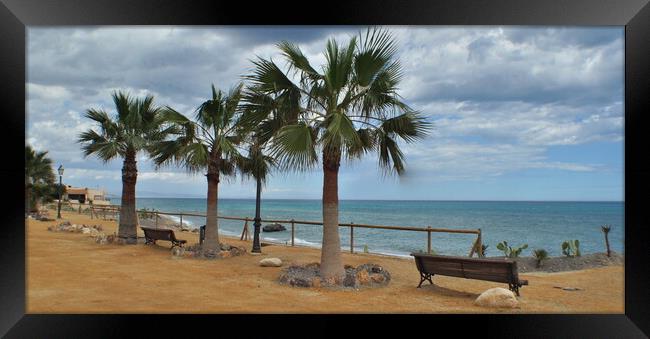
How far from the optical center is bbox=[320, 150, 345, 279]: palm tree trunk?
19.4 feet

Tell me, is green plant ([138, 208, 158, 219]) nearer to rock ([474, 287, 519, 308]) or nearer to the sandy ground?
the sandy ground

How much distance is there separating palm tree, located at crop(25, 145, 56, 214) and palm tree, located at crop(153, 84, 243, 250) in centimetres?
1113

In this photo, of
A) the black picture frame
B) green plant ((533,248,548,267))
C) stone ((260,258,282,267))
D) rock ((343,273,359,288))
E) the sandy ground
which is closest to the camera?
the black picture frame

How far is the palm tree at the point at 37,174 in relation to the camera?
1627 cm

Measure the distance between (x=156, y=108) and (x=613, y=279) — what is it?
37.4ft

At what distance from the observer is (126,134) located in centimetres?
1070

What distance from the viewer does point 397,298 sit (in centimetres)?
525

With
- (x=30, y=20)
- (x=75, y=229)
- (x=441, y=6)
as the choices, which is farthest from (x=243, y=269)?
(x=75, y=229)

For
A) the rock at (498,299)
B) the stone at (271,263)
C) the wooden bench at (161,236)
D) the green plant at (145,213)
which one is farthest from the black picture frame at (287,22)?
the green plant at (145,213)

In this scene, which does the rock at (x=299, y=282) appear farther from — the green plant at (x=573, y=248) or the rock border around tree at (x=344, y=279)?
the green plant at (x=573, y=248)

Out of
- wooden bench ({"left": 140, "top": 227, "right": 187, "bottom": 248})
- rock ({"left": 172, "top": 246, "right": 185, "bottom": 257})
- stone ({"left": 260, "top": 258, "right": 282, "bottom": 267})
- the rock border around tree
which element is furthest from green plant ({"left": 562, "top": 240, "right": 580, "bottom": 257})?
wooden bench ({"left": 140, "top": 227, "right": 187, "bottom": 248})

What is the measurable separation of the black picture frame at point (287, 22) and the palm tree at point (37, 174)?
15279mm

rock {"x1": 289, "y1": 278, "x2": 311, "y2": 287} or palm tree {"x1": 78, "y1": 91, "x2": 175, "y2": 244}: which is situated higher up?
palm tree {"x1": 78, "y1": 91, "x2": 175, "y2": 244}

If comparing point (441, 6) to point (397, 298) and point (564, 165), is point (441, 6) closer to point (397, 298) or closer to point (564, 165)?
point (397, 298)
